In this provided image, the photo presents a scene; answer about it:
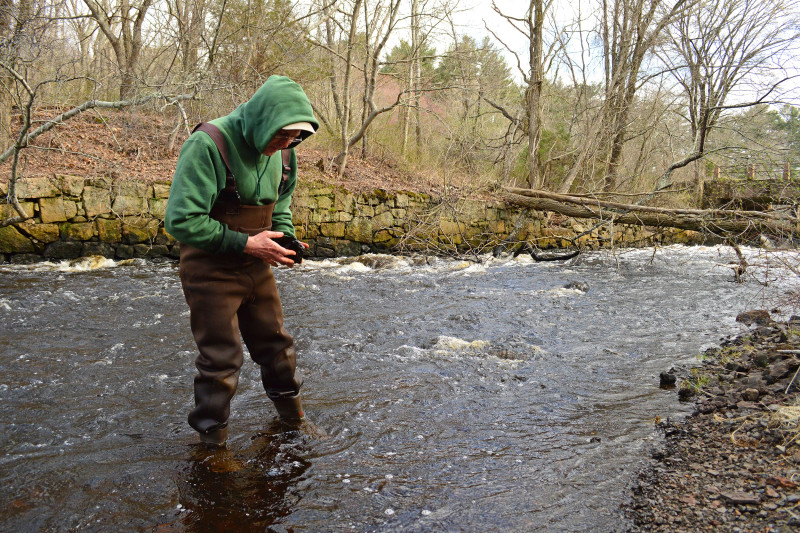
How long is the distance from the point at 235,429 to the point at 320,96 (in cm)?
1685

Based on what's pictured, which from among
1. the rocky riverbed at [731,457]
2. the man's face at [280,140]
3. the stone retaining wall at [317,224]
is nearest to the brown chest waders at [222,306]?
the man's face at [280,140]

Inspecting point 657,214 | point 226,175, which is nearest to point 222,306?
point 226,175

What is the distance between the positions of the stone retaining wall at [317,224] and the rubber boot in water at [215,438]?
29.6 ft

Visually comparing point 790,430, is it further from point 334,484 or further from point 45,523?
point 45,523

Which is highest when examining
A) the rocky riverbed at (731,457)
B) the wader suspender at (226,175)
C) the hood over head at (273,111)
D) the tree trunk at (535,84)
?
the tree trunk at (535,84)

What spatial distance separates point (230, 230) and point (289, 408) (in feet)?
4.07

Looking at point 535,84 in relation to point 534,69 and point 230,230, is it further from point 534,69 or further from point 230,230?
point 230,230

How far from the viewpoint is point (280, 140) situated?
2.91 m

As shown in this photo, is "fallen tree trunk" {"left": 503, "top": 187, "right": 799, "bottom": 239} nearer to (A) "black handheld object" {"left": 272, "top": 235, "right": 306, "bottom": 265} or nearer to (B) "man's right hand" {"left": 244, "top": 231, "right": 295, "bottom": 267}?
(A) "black handheld object" {"left": 272, "top": 235, "right": 306, "bottom": 265}

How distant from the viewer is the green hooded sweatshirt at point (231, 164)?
8.93 ft

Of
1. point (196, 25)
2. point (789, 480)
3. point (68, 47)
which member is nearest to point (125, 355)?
point (789, 480)

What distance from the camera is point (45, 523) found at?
2.50m

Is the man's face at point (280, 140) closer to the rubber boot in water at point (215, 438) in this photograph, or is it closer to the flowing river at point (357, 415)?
the rubber boot in water at point (215, 438)

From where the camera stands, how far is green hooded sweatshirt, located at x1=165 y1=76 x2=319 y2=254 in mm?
2721
